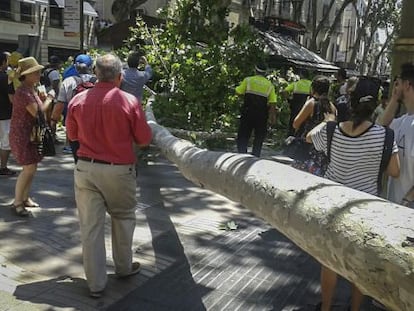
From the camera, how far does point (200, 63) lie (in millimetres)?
10633

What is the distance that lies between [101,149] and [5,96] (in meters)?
3.86

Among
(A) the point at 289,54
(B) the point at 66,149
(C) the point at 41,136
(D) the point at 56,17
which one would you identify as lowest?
(B) the point at 66,149

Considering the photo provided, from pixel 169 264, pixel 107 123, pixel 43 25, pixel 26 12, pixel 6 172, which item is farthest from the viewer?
pixel 43 25

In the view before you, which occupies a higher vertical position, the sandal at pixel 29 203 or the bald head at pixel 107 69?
the bald head at pixel 107 69

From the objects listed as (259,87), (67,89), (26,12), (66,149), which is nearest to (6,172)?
(67,89)

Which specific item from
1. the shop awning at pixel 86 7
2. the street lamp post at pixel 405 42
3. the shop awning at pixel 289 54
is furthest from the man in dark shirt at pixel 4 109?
the shop awning at pixel 86 7

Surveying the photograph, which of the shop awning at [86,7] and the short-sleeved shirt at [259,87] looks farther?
the shop awning at [86,7]

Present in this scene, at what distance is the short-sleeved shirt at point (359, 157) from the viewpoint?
3.28 meters

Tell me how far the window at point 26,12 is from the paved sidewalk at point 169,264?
2416cm

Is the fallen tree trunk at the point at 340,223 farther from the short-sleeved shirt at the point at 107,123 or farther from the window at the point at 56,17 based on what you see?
the window at the point at 56,17

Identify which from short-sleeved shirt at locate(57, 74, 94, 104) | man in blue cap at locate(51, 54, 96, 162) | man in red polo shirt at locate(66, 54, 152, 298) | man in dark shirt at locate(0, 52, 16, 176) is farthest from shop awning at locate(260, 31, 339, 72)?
man in red polo shirt at locate(66, 54, 152, 298)

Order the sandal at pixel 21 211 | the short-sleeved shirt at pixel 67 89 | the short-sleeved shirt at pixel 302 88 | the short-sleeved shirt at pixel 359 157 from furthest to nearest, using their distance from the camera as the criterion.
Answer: the short-sleeved shirt at pixel 302 88
the short-sleeved shirt at pixel 67 89
the sandal at pixel 21 211
the short-sleeved shirt at pixel 359 157

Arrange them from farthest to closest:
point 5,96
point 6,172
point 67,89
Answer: point 67,89 < point 6,172 < point 5,96

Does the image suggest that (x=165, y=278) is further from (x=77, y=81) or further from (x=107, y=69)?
(x=77, y=81)
